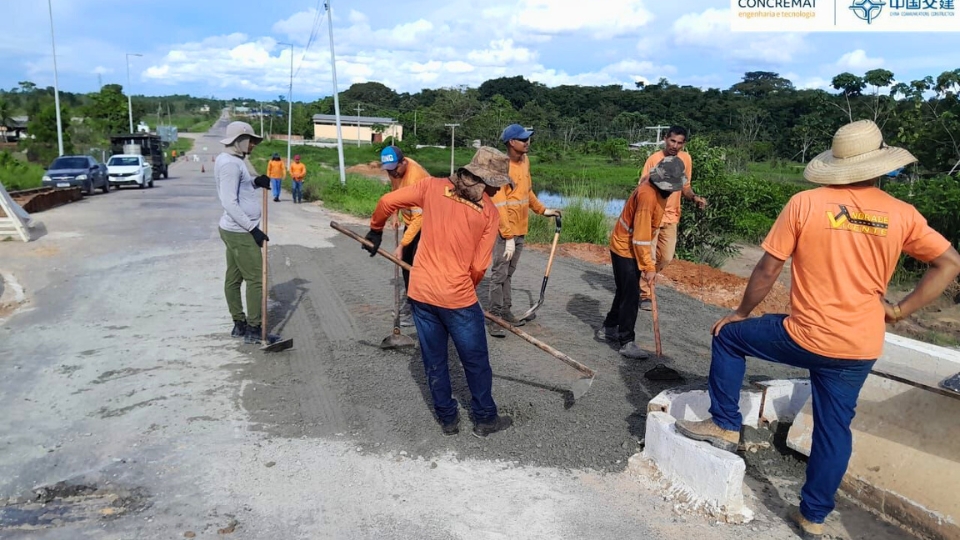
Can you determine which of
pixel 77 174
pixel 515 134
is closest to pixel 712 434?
pixel 515 134

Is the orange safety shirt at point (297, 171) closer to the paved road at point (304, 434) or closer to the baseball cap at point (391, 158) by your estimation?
the paved road at point (304, 434)

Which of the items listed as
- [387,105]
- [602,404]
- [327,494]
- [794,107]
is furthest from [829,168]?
[387,105]

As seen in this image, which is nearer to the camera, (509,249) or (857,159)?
(857,159)

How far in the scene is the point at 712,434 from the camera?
347 cm

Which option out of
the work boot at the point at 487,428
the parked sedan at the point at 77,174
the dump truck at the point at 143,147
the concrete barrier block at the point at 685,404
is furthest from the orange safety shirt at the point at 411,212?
the dump truck at the point at 143,147

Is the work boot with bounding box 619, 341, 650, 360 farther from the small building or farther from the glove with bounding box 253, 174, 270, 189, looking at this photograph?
the small building

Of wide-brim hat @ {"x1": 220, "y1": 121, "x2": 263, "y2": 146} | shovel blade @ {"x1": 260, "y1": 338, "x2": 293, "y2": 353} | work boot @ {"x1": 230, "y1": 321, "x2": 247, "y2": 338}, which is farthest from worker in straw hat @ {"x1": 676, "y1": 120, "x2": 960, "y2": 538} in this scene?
work boot @ {"x1": 230, "y1": 321, "x2": 247, "y2": 338}

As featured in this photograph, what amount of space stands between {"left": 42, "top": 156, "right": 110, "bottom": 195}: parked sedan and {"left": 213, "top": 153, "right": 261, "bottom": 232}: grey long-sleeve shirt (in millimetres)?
17756

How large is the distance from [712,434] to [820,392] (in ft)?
1.94

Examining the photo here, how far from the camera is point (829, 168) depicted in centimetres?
308

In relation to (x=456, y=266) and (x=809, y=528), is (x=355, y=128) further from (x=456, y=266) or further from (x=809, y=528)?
(x=809, y=528)

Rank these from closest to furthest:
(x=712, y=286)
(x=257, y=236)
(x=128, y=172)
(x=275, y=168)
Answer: (x=257, y=236), (x=712, y=286), (x=275, y=168), (x=128, y=172)

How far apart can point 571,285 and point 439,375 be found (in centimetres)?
485

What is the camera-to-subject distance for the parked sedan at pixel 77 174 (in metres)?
20.0
